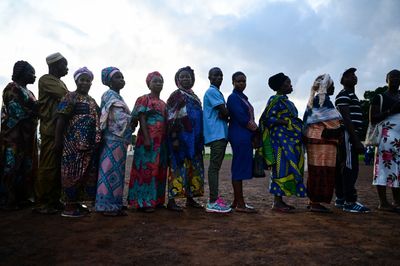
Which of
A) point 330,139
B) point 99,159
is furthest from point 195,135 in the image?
point 330,139

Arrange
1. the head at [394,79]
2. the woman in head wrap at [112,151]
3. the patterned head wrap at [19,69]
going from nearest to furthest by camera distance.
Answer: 1. the woman in head wrap at [112,151]
2. the patterned head wrap at [19,69]
3. the head at [394,79]

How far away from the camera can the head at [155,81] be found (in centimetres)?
497

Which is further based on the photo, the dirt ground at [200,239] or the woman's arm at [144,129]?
the woman's arm at [144,129]

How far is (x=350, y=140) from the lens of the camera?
5.20 m

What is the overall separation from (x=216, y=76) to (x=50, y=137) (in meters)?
2.63

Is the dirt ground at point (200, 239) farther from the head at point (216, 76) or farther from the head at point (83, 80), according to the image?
the head at point (216, 76)

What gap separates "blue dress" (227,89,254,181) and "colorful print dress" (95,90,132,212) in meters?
1.56

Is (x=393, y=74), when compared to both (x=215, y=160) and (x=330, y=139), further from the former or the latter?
(x=215, y=160)

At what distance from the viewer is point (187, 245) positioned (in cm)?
305

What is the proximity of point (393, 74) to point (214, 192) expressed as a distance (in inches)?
139

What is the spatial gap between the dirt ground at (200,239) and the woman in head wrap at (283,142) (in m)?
0.37

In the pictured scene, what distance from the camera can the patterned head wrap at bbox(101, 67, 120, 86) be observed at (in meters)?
4.78

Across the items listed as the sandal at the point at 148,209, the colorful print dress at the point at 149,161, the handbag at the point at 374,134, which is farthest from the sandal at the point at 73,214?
the handbag at the point at 374,134

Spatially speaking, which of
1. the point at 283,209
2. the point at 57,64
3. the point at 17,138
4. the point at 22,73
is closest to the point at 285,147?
the point at 283,209
